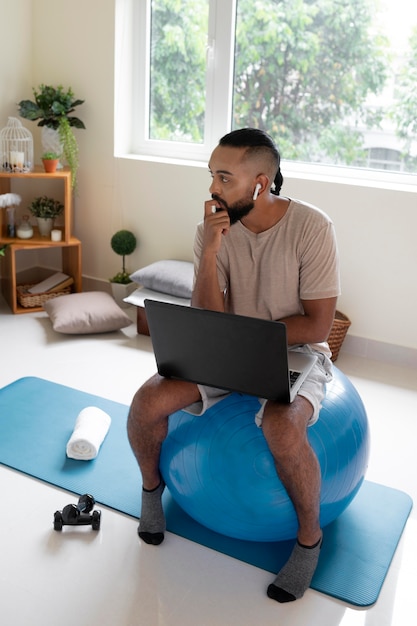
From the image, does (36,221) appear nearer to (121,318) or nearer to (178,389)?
(121,318)

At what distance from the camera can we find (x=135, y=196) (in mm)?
4125

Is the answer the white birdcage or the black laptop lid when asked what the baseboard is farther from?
the white birdcage

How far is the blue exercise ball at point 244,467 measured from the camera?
1962 mm

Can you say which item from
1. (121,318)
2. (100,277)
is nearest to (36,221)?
(100,277)

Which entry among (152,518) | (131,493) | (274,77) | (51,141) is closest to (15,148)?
(51,141)

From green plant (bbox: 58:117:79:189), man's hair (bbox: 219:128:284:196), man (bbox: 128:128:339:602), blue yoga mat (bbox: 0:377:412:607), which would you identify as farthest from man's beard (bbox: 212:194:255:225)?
green plant (bbox: 58:117:79:189)

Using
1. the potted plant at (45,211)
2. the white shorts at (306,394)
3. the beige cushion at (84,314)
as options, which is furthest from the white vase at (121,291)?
the white shorts at (306,394)

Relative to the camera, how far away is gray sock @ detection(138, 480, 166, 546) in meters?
2.14

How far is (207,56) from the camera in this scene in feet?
12.7

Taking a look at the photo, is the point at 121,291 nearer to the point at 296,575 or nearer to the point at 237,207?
the point at 237,207

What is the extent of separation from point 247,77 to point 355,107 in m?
0.60

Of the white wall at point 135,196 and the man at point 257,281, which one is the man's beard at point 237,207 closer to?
the man at point 257,281

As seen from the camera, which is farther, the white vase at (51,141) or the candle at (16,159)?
the white vase at (51,141)

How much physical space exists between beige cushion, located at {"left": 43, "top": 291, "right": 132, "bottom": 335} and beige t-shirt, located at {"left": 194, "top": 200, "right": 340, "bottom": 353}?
1571mm
